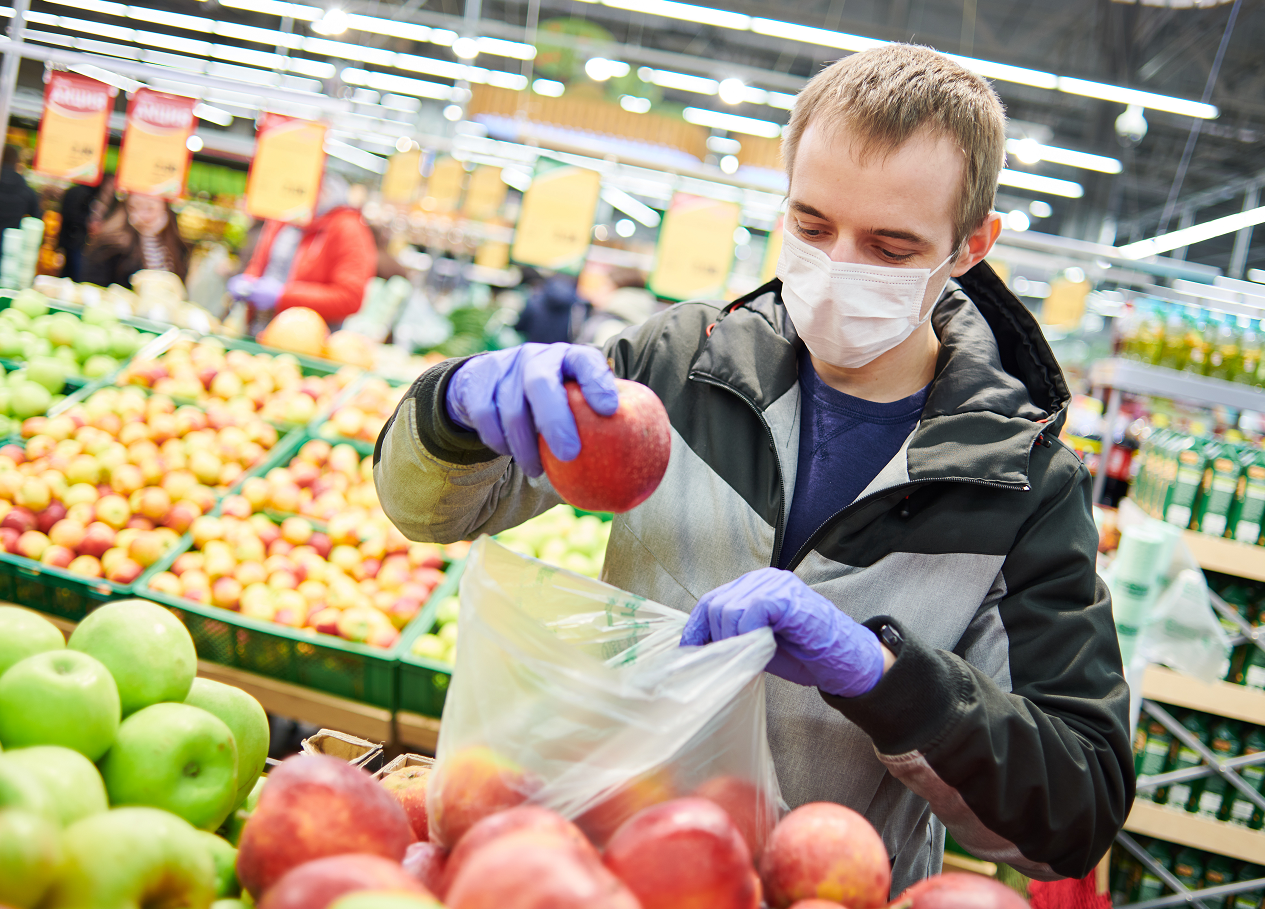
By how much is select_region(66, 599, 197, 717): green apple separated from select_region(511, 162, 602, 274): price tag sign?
389cm

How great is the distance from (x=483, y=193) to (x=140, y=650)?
7.72 m

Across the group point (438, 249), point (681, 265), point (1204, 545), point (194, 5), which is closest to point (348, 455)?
point (681, 265)

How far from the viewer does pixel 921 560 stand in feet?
4.21

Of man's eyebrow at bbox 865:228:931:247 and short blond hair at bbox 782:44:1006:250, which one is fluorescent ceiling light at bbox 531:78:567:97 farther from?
man's eyebrow at bbox 865:228:931:247

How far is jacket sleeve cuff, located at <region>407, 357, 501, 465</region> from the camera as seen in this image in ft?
3.83

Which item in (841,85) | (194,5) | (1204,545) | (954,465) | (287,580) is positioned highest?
(194,5)

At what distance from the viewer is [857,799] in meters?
1.31

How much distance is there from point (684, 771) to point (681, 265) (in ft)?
13.4

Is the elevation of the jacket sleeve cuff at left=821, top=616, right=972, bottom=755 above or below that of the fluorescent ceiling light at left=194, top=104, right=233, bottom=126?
below

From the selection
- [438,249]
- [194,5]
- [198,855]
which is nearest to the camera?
[198,855]

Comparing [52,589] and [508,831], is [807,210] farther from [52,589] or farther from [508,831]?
[52,589]

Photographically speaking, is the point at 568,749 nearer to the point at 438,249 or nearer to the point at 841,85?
the point at 841,85

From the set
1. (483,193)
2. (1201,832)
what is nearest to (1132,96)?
(483,193)

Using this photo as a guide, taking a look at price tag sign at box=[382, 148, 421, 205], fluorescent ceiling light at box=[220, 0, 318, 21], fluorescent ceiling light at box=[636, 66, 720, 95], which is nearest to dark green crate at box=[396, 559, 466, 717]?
price tag sign at box=[382, 148, 421, 205]
